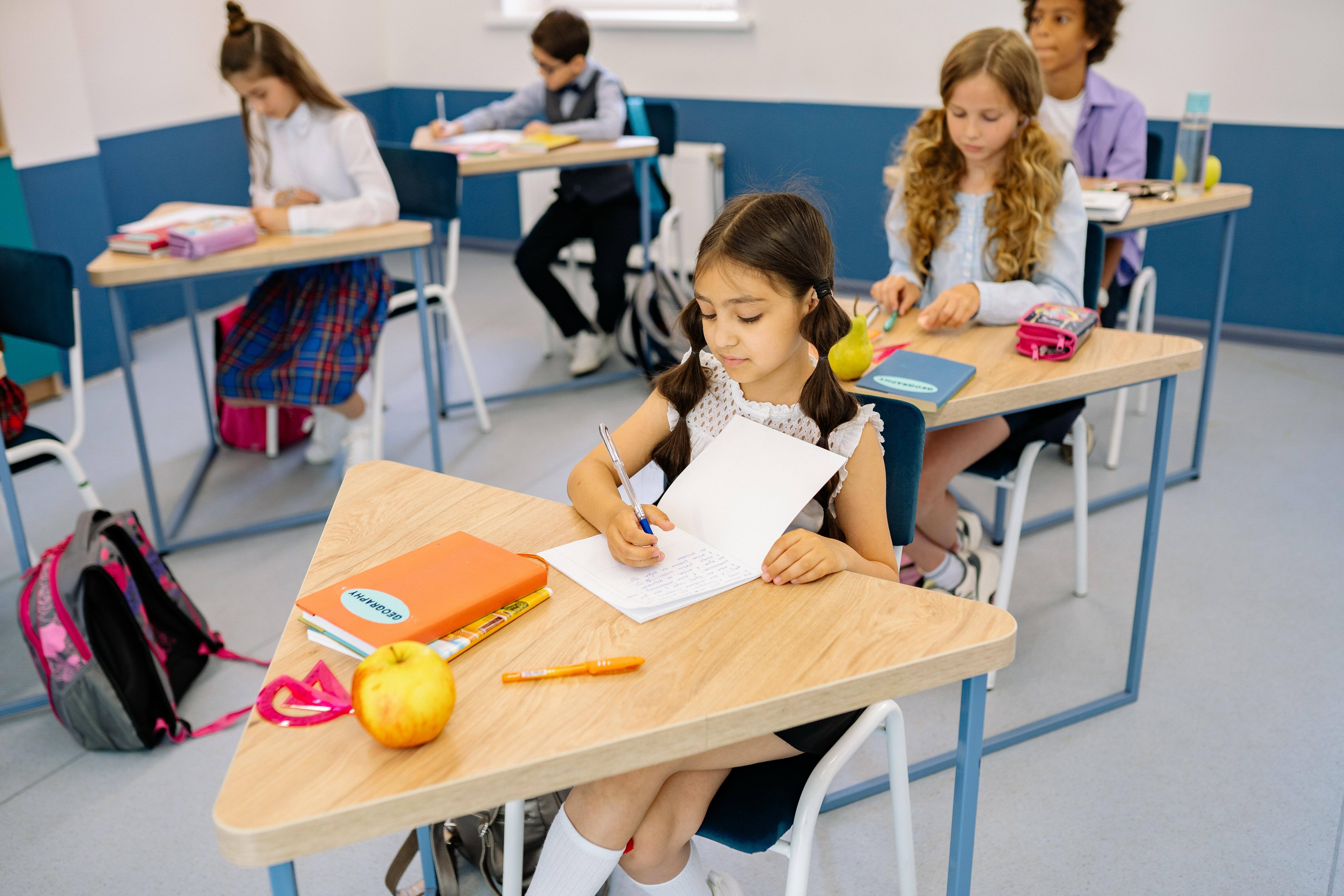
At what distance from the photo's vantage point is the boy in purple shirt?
2777 millimetres

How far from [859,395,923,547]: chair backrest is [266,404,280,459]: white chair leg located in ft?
7.67

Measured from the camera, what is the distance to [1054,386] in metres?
1.70

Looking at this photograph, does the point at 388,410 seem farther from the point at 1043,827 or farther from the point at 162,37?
the point at 1043,827

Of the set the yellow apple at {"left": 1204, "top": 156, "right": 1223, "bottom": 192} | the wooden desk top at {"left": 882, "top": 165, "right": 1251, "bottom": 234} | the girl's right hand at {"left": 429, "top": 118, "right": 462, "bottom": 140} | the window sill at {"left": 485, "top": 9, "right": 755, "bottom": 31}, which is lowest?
the wooden desk top at {"left": 882, "top": 165, "right": 1251, "bottom": 234}

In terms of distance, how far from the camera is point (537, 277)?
386cm

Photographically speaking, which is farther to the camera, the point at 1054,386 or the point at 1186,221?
the point at 1186,221

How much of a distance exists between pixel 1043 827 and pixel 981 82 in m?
1.34

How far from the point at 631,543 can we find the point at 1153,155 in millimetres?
2590

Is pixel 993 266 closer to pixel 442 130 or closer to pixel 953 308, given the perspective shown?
pixel 953 308

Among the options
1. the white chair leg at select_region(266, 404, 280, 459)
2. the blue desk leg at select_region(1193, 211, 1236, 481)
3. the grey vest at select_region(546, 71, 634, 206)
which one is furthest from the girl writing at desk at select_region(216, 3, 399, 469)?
the blue desk leg at select_region(1193, 211, 1236, 481)

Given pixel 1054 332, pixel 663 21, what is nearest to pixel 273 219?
pixel 1054 332

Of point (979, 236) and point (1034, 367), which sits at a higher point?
point (979, 236)

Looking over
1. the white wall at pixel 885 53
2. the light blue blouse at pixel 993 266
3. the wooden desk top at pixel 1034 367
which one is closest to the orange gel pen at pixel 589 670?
the wooden desk top at pixel 1034 367

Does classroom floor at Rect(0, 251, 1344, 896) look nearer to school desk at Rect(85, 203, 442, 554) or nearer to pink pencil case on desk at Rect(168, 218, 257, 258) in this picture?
school desk at Rect(85, 203, 442, 554)
